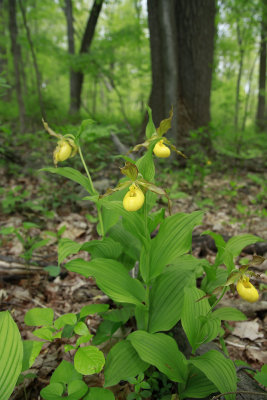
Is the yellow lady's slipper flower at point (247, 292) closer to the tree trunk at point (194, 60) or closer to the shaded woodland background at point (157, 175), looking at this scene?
the shaded woodland background at point (157, 175)

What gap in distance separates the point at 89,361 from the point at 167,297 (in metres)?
0.55

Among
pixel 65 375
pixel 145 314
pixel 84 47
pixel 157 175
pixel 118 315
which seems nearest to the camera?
pixel 65 375

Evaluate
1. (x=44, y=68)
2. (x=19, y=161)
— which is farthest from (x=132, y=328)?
(x=44, y=68)

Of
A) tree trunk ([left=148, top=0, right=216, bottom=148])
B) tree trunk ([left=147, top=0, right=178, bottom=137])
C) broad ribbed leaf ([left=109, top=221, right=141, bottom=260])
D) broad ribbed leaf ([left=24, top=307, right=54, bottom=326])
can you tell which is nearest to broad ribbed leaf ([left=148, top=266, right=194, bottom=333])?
broad ribbed leaf ([left=109, top=221, right=141, bottom=260])

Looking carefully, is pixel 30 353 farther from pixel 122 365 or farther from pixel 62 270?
pixel 62 270

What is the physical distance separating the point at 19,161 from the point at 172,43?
3.39 meters

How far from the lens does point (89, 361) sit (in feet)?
3.76

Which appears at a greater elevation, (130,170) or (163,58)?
(163,58)

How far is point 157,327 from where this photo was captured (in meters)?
1.41

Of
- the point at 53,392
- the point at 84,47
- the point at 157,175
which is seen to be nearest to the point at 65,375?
the point at 53,392

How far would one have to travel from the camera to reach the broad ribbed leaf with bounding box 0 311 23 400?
1.02 metres

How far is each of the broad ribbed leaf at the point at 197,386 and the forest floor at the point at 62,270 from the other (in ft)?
1.21

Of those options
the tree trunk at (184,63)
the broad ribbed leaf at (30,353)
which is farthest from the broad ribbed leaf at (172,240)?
the tree trunk at (184,63)

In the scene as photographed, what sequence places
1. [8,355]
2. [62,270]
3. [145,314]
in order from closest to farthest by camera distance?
1. [8,355]
2. [145,314]
3. [62,270]
